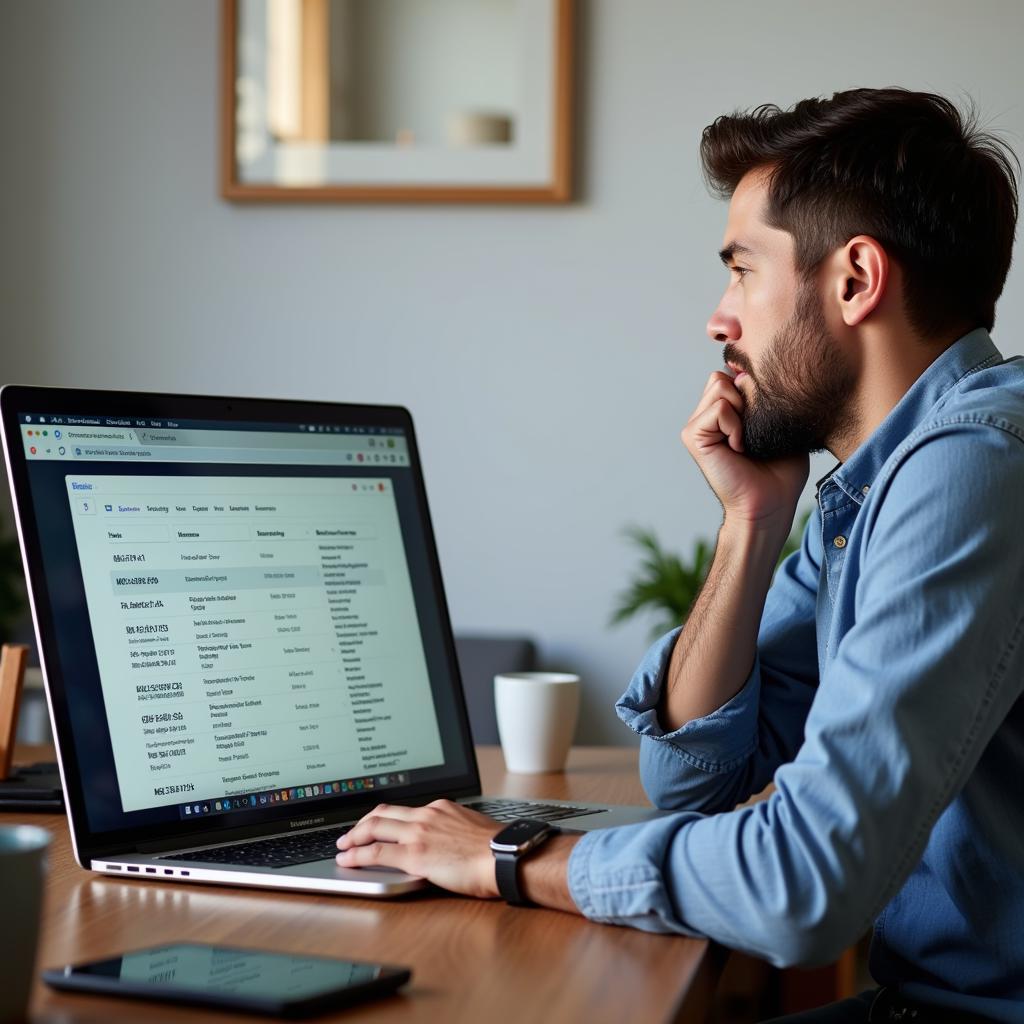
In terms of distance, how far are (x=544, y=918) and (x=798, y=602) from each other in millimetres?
571

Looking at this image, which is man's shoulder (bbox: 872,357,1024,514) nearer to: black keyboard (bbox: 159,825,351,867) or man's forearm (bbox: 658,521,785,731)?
man's forearm (bbox: 658,521,785,731)

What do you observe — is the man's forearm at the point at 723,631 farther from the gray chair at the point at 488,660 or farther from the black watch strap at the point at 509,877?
the gray chair at the point at 488,660

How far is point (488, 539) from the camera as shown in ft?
10.00

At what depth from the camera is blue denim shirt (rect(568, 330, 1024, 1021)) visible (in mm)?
791

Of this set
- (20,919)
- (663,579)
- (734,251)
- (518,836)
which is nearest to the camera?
(20,919)

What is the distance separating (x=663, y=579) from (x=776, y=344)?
1.57m

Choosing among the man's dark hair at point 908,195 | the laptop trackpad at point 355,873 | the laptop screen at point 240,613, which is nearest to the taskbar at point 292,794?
the laptop screen at point 240,613

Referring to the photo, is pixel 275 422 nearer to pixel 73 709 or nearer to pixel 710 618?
pixel 73 709

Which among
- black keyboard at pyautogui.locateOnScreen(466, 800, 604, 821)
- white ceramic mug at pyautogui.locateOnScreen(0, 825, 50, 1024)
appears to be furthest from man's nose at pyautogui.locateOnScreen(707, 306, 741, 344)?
white ceramic mug at pyautogui.locateOnScreen(0, 825, 50, 1024)

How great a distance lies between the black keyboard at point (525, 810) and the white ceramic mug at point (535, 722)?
8.6 inches

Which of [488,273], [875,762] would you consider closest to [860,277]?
[875,762]

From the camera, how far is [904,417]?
113 cm

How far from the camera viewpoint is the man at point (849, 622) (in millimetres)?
805

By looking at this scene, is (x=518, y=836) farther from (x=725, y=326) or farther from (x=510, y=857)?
(x=725, y=326)
